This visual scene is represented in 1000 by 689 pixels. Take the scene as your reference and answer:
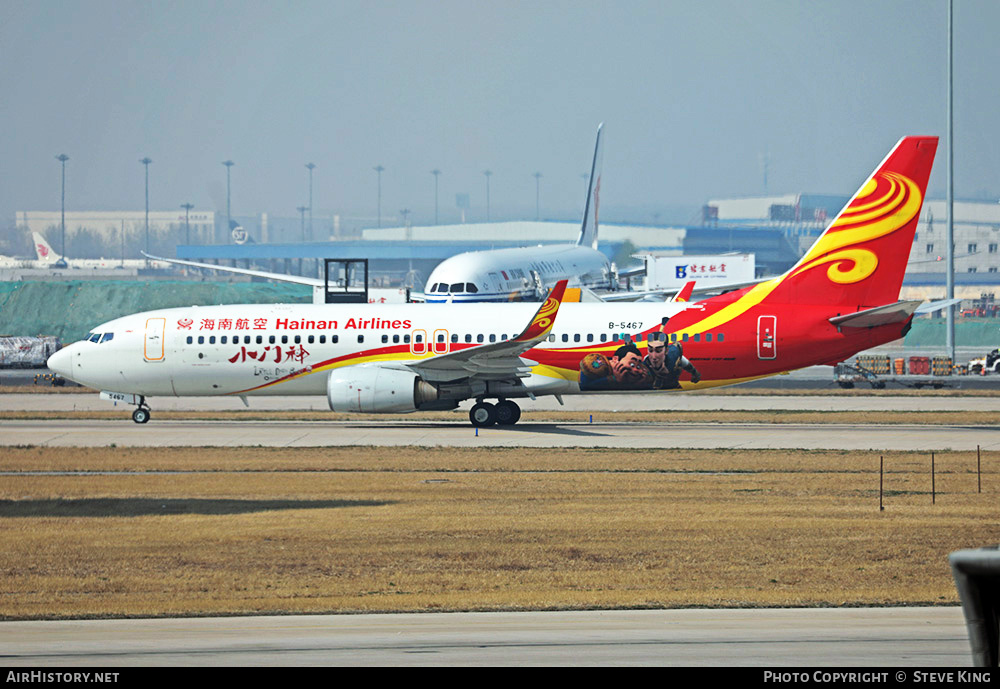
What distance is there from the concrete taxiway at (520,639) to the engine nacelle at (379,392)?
922 inches

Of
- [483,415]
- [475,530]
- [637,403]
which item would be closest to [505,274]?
[637,403]

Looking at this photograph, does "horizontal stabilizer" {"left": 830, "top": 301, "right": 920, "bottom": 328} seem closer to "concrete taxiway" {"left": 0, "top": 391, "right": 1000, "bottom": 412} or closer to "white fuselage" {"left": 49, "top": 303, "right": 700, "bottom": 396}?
"white fuselage" {"left": 49, "top": 303, "right": 700, "bottom": 396}

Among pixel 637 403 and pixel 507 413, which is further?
pixel 637 403

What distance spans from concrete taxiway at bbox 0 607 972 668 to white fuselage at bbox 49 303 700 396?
1008 inches

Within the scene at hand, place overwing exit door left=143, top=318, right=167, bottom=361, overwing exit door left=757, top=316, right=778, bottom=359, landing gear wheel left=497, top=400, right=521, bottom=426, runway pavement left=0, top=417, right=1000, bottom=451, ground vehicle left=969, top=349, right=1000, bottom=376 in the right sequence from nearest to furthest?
runway pavement left=0, top=417, right=1000, bottom=451 → overwing exit door left=757, top=316, right=778, bottom=359 → landing gear wheel left=497, top=400, right=521, bottom=426 → overwing exit door left=143, top=318, right=167, bottom=361 → ground vehicle left=969, top=349, right=1000, bottom=376

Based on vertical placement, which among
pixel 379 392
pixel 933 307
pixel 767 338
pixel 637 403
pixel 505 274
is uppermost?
pixel 505 274

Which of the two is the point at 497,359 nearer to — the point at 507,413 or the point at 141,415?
the point at 507,413

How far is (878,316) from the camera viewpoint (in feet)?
125

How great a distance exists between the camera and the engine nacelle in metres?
38.2

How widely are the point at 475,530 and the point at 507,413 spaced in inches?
753

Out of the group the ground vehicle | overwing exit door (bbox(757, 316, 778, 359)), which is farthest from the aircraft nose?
the ground vehicle

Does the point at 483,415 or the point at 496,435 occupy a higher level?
the point at 483,415
